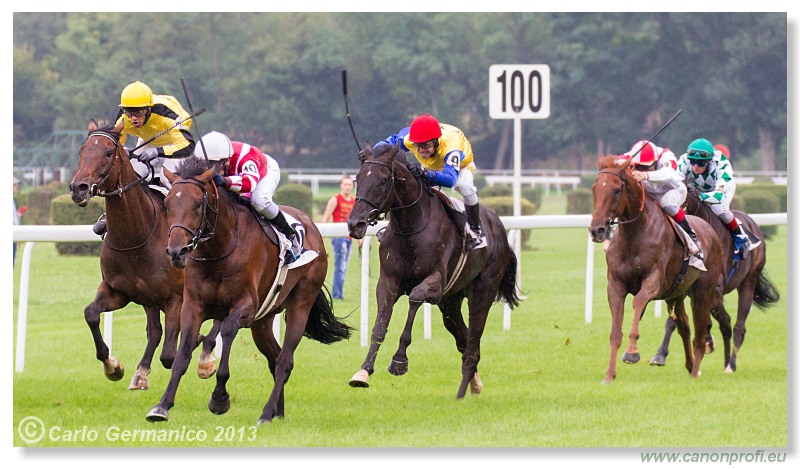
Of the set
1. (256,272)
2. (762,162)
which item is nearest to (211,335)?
(256,272)

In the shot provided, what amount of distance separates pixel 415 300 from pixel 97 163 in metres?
1.82

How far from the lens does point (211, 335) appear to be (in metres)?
6.29

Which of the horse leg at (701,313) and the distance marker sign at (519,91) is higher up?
the distance marker sign at (519,91)

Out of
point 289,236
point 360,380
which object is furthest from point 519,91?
point 360,380

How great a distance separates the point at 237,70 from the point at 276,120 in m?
2.46

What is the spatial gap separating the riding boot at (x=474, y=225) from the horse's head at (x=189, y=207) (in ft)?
5.82

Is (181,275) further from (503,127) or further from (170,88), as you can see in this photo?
(503,127)

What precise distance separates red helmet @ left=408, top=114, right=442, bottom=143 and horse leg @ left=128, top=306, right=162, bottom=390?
178cm

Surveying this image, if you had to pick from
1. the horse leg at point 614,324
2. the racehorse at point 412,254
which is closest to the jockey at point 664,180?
the horse leg at point 614,324

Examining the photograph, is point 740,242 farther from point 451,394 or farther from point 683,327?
point 451,394

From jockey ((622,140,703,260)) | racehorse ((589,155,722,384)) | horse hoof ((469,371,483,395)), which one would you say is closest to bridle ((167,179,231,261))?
horse hoof ((469,371,483,395))

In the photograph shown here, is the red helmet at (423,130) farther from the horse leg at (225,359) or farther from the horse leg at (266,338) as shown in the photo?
the horse leg at (225,359)

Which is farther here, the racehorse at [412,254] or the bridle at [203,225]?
the racehorse at [412,254]

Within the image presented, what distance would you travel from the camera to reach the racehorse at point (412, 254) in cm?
652
